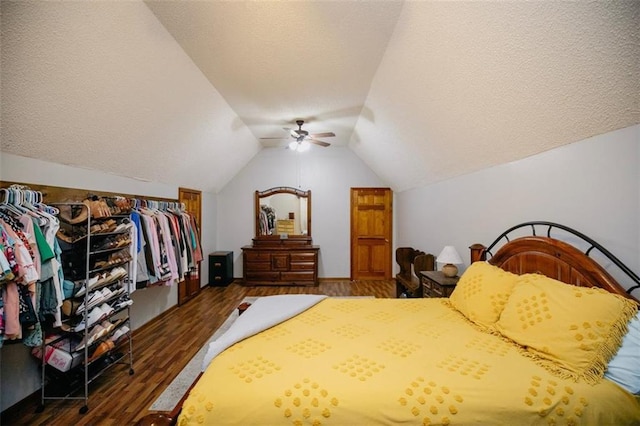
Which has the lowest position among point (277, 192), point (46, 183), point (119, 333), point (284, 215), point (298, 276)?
point (298, 276)

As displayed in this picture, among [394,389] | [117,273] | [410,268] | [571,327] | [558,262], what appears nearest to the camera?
[394,389]

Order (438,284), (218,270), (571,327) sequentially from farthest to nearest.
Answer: (218,270)
(438,284)
(571,327)

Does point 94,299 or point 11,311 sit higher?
point 11,311

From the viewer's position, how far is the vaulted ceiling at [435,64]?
1314 millimetres

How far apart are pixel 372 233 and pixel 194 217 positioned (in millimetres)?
3563

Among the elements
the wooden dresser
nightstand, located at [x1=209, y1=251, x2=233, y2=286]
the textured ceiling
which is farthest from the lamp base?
nightstand, located at [x1=209, y1=251, x2=233, y2=286]

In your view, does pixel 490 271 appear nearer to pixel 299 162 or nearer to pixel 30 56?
pixel 30 56

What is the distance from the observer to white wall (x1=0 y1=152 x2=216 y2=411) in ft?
6.09

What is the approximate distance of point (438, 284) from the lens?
2.63 metres

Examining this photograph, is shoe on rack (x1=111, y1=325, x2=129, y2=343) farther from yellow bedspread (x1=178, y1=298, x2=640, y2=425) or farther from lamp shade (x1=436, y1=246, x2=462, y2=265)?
lamp shade (x1=436, y1=246, x2=462, y2=265)

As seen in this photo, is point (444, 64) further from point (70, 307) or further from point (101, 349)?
point (101, 349)

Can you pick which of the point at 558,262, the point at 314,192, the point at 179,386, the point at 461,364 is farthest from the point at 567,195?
the point at 314,192

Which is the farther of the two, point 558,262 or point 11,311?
point 558,262

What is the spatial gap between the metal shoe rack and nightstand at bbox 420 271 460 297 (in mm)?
2999
